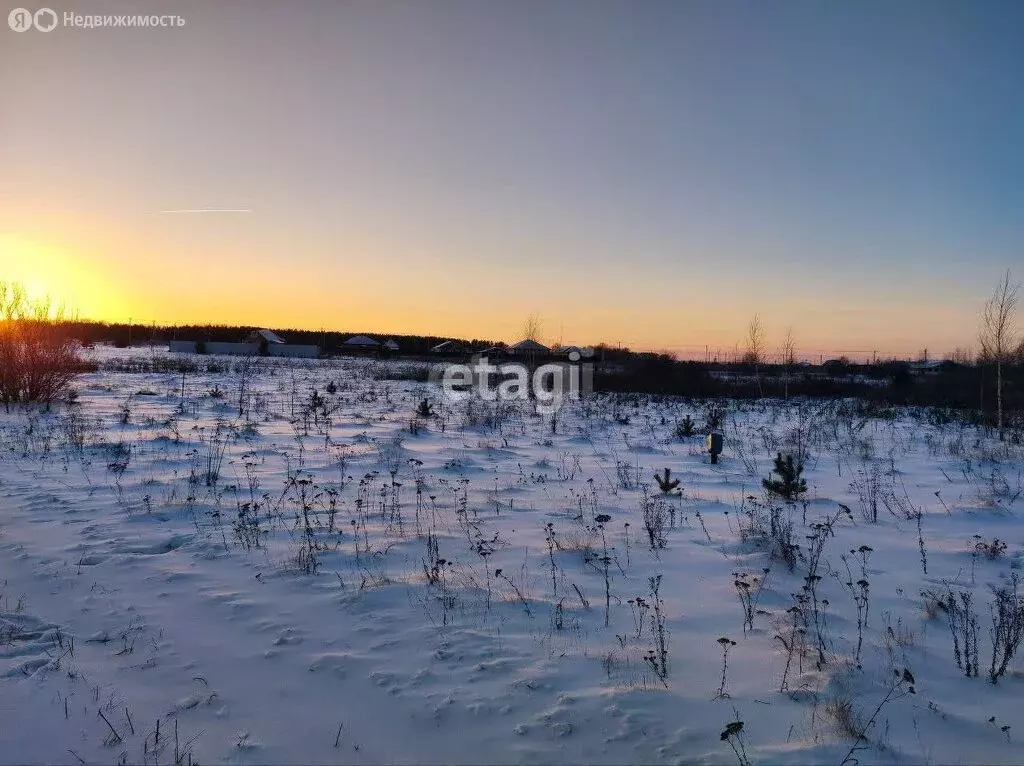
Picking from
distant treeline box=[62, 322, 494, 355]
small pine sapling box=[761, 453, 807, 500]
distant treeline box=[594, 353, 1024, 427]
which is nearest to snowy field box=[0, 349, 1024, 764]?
small pine sapling box=[761, 453, 807, 500]

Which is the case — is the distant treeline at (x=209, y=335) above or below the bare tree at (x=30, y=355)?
above

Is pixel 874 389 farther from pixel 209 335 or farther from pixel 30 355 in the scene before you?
pixel 209 335

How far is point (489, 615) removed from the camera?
3625 millimetres

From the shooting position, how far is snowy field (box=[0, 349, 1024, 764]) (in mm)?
2527

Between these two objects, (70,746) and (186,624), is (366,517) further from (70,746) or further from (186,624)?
(70,746)

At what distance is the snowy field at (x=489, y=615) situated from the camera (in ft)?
8.29

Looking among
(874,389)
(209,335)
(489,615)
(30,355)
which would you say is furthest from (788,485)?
(209,335)

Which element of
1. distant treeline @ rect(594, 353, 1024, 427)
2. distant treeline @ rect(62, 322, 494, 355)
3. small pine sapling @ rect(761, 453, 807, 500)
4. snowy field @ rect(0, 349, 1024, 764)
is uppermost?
distant treeline @ rect(62, 322, 494, 355)

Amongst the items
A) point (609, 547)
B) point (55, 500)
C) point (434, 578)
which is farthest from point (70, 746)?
point (55, 500)

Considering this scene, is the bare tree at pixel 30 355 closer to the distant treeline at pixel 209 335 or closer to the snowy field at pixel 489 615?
the snowy field at pixel 489 615

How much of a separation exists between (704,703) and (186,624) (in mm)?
2875

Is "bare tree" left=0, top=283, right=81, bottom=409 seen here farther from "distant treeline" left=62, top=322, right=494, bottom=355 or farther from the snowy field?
"distant treeline" left=62, top=322, right=494, bottom=355

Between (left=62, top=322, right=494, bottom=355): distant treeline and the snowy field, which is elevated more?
(left=62, top=322, right=494, bottom=355): distant treeline

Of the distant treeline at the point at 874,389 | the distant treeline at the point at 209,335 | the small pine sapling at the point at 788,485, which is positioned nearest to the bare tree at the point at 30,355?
the small pine sapling at the point at 788,485
